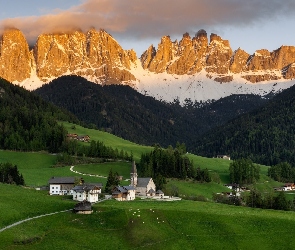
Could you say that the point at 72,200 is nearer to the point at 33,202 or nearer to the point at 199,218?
the point at 33,202

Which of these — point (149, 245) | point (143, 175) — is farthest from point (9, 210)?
point (143, 175)

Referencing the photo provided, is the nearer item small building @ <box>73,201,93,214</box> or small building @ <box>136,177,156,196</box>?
small building @ <box>73,201,93,214</box>

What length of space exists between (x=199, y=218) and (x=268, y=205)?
36.9m

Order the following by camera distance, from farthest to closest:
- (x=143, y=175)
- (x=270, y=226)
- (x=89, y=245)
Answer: (x=143, y=175), (x=270, y=226), (x=89, y=245)

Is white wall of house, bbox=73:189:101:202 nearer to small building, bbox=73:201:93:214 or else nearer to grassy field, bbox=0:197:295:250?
grassy field, bbox=0:197:295:250

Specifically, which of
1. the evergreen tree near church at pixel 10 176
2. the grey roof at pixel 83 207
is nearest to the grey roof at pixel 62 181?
the evergreen tree near church at pixel 10 176

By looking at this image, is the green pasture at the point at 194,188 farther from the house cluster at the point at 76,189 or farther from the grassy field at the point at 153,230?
the grassy field at the point at 153,230

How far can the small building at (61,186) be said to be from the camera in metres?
151

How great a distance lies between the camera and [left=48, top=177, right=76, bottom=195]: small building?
150750 millimetres

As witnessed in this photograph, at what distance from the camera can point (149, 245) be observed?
95.7 meters

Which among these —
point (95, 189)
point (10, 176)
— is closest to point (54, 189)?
point (10, 176)

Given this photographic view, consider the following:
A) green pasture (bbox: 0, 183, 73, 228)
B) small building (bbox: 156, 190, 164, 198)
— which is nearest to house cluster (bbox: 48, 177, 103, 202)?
green pasture (bbox: 0, 183, 73, 228)

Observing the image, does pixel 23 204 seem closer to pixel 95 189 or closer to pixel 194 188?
pixel 95 189

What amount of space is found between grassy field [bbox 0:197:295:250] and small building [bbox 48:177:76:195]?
33871mm
